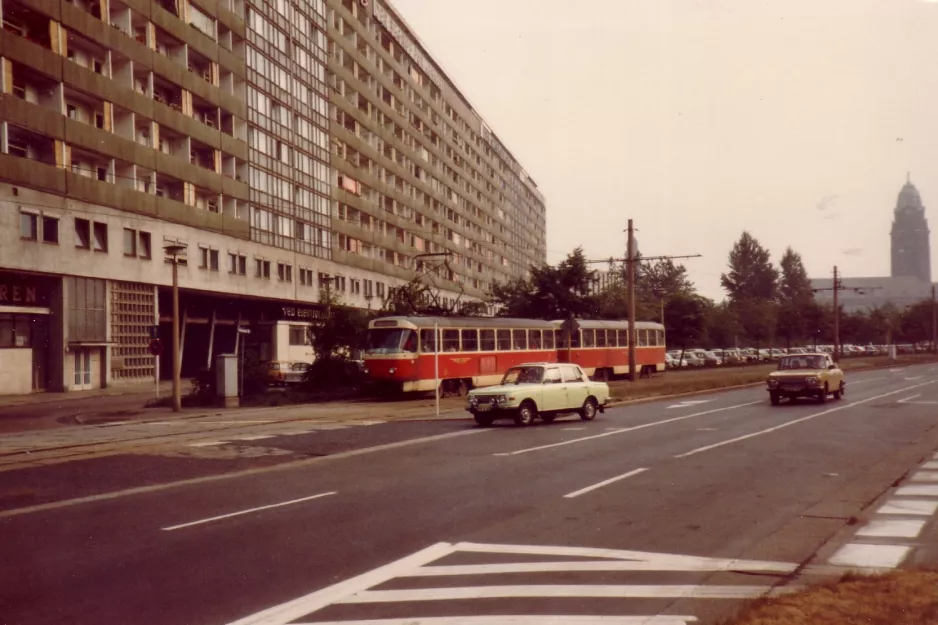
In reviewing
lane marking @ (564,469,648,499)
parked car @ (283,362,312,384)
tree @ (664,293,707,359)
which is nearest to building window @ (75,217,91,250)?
parked car @ (283,362,312,384)

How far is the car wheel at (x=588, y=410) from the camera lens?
959 inches

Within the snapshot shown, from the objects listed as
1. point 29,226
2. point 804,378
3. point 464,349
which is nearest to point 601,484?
point 804,378

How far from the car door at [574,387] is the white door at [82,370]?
85.9ft

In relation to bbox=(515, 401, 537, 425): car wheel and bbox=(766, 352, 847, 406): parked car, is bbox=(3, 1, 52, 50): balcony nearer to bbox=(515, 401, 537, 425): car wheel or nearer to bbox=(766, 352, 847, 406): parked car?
bbox=(515, 401, 537, 425): car wheel

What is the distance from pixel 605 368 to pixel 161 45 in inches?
1187

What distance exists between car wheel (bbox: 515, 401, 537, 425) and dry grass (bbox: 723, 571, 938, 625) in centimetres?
1594

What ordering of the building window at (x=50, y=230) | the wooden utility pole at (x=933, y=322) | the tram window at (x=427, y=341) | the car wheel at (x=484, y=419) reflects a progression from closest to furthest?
the car wheel at (x=484, y=419)
the tram window at (x=427, y=341)
the building window at (x=50, y=230)
the wooden utility pole at (x=933, y=322)

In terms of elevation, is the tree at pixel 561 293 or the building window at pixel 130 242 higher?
the building window at pixel 130 242

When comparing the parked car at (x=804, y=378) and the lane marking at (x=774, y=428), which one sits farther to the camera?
the parked car at (x=804, y=378)

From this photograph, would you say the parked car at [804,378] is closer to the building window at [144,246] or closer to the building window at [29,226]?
the building window at [29,226]

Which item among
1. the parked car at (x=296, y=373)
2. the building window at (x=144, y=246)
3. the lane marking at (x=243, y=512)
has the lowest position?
the lane marking at (x=243, y=512)

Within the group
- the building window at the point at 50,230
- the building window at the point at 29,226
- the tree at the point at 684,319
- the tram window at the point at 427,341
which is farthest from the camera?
the tree at the point at 684,319

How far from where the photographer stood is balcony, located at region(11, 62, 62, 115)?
124 feet

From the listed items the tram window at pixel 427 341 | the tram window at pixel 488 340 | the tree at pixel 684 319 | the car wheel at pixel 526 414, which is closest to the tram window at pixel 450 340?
the tram window at pixel 427 341
